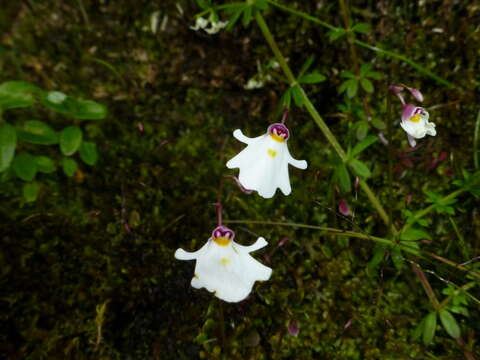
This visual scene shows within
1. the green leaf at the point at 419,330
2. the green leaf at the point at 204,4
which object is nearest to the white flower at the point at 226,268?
the green leaf at the point at 419,330

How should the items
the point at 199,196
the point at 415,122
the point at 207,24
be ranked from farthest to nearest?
→ the point at 207,24 < the point at 199,196 < the point at 415,122

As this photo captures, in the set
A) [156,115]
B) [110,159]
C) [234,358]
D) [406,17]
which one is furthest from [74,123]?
[406,17]

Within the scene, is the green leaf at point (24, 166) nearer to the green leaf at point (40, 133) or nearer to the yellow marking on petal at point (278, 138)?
the green leaf at point (40, 133)

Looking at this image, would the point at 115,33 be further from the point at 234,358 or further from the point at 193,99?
the point at 234,358

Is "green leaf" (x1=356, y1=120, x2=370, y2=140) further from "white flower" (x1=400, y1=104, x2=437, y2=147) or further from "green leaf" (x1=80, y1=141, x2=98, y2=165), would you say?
"green leaf" (x1=80, y1=141, x2=98, y2=165)

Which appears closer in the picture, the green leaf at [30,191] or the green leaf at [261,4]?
the green leaf at [261,4]

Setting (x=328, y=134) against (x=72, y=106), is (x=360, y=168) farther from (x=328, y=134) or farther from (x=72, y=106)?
(x=72, y=106)

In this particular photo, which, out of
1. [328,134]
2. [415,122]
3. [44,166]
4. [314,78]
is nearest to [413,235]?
[415,122]
